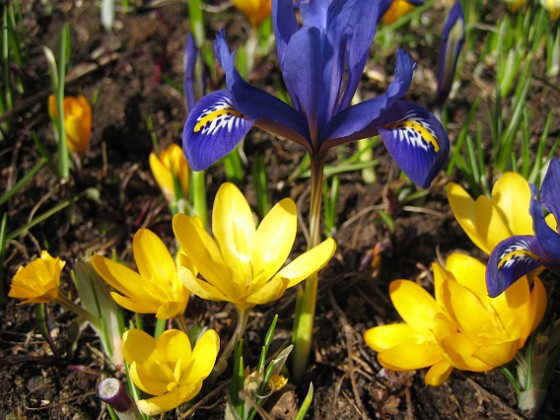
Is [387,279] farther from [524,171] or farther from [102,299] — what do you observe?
[102,299]

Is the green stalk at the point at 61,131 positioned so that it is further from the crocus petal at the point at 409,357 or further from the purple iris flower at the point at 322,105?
the crocus petal at the point at 409,357

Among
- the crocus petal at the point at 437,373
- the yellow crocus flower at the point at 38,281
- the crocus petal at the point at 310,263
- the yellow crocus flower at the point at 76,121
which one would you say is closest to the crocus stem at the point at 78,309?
the yellow crocus flower at the point at 38,281

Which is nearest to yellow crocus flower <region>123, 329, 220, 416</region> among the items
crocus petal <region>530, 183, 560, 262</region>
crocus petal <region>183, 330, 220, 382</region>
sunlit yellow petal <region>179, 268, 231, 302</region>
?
crocus petal <region>183, 330, 220, 382</region>

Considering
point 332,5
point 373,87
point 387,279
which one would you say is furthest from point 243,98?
point 373,87

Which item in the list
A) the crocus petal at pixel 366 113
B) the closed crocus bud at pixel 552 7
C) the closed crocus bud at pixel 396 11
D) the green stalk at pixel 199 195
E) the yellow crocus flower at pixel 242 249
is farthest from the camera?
the closed crocus bud at pixel 396 11

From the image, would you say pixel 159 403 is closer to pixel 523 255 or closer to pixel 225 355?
pixel 225 355

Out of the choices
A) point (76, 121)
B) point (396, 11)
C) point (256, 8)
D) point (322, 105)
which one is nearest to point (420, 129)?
point (322, 105)
